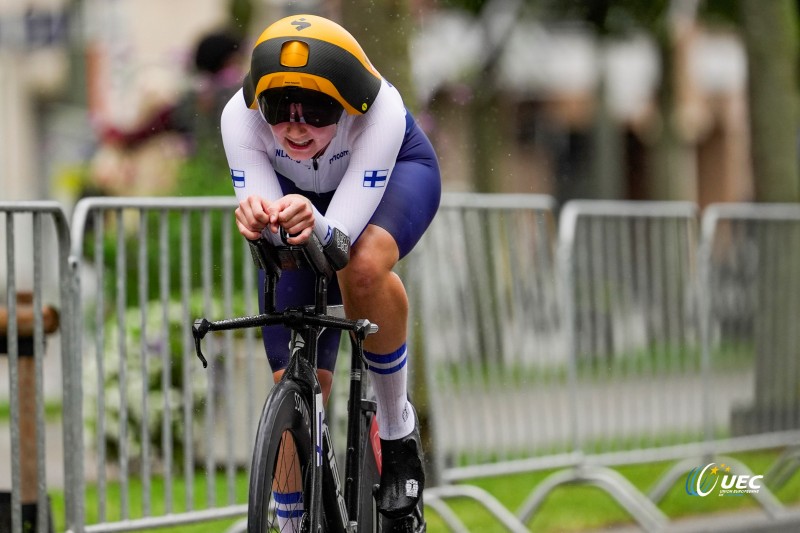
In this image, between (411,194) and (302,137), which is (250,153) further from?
(411,194)

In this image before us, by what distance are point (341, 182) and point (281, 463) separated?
31.8 inches

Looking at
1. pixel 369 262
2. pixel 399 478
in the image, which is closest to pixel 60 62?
pixel 399 478

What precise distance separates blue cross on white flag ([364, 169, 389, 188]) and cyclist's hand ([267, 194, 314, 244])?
36 cm

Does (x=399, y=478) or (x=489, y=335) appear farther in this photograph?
(x=489, y=335)

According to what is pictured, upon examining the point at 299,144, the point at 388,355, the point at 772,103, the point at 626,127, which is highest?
the point at 626,127

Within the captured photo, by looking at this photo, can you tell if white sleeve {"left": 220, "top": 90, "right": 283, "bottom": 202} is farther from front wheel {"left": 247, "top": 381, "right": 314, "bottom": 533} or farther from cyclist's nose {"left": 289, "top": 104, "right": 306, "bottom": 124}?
front wheel {"left": 247, "top": 381, "right": 314, "bottom": 533}

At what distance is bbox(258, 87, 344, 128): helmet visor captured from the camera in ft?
14.8

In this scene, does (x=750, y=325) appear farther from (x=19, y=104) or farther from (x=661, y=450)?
(x=19, y=104)

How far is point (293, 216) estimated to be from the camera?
433 centimetres

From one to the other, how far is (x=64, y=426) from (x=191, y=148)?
4.97m

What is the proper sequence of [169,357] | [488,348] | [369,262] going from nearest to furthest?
[369,262]
[169,357]
[488,348]

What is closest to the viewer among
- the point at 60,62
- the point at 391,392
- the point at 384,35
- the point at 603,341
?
the point at 391,392

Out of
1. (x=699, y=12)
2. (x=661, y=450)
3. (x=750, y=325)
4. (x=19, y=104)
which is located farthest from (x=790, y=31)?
(x=19, y=104)

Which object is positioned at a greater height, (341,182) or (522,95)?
(522,95)
